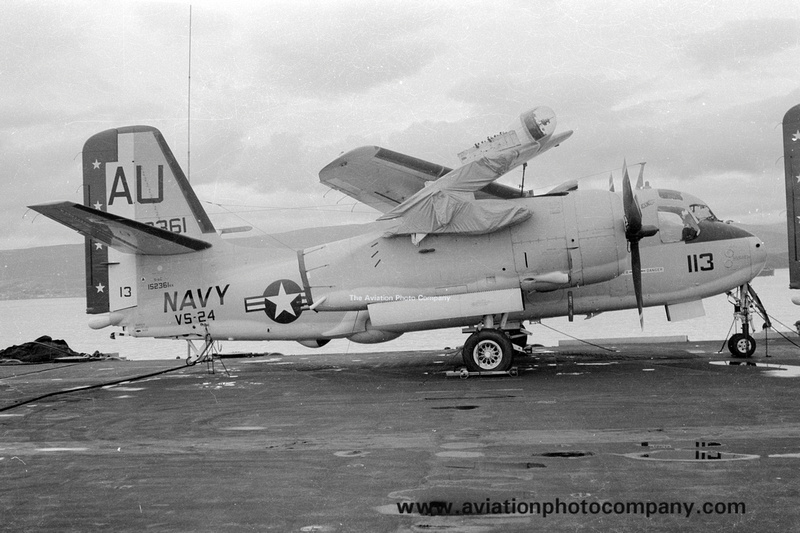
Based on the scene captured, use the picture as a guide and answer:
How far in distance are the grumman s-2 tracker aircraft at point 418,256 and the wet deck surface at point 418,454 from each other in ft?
6.24

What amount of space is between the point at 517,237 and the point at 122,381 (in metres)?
9.99

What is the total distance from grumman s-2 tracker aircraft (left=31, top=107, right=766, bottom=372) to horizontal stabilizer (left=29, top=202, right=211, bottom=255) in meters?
0.04

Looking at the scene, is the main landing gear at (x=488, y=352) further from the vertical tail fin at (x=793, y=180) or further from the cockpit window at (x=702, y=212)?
the vertical tail fin at (x=793, y=180)

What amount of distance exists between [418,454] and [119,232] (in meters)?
10.3

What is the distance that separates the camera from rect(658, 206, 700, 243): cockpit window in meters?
18.0

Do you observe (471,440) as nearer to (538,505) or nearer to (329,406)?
(538,505)

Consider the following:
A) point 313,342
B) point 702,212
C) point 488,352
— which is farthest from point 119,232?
point 702,212

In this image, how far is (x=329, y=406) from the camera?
12844 mm

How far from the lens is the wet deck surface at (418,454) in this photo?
641cm

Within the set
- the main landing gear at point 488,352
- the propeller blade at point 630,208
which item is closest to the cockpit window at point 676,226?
the propeller blade at point 630,208

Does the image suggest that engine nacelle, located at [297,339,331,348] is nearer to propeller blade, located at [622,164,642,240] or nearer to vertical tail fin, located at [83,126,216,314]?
vertical tail fin, located at [83,126,216,314]

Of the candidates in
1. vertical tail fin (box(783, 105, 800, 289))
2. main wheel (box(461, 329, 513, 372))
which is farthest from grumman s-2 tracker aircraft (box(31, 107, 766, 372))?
vertical tail fin (box(783, 105, 800, 289))

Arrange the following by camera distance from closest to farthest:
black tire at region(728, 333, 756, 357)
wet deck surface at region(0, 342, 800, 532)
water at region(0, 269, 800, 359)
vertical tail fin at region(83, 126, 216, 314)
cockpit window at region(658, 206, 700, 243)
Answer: wet deck surface at region(0, 342, 800, 532), black tire at region(728, 333, 756, 357), cockpit window at region(658, 206, 700, 243), vertical tail fin at region(83, 126, 216, 314), water at region(0, 269, 800, 359)

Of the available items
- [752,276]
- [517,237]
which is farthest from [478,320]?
[752,276]
